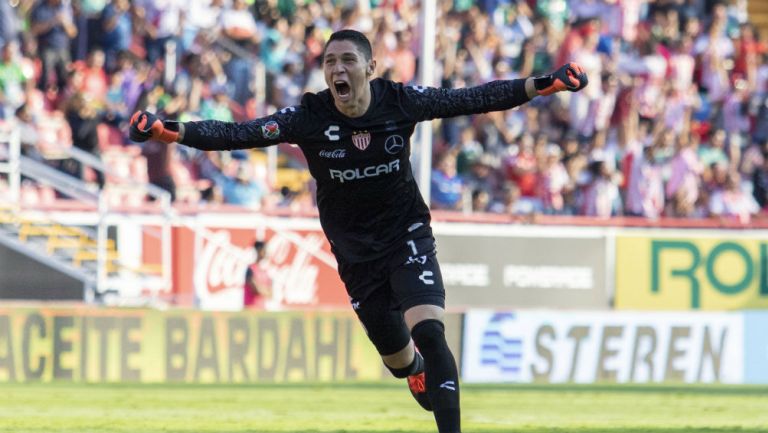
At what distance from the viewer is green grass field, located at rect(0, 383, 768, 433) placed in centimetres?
1136

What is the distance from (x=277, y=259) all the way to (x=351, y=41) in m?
12.0

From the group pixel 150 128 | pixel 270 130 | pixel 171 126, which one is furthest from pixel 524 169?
pixel 150 128

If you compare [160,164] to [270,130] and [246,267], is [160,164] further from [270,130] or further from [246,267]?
[270,130]

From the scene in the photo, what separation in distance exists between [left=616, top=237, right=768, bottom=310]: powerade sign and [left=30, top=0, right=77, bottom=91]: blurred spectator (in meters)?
7.85

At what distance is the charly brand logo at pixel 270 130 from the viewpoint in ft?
26.5

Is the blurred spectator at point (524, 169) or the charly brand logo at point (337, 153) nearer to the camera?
the charly brand logo at point (337, 153)

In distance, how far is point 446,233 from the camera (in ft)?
65.8

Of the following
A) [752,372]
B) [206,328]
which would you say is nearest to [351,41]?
[206,328]

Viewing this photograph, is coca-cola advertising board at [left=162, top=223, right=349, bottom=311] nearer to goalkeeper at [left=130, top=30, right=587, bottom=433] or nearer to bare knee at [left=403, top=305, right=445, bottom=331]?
goalkeeper at [left=130, top=30, right=587, bottom=433]

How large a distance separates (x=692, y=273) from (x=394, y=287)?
13317mm

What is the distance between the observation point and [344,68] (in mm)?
7938

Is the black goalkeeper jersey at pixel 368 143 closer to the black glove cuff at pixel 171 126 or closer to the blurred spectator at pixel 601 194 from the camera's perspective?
the black glove cuff at pixel 171 126

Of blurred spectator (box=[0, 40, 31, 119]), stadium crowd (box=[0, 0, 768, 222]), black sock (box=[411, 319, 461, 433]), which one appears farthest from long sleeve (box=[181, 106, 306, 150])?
blurred spectator (box=[0, 40, 31, 119])

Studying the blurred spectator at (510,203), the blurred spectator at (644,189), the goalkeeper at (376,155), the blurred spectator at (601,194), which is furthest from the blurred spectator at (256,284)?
the goalkeeper at (376,155)
